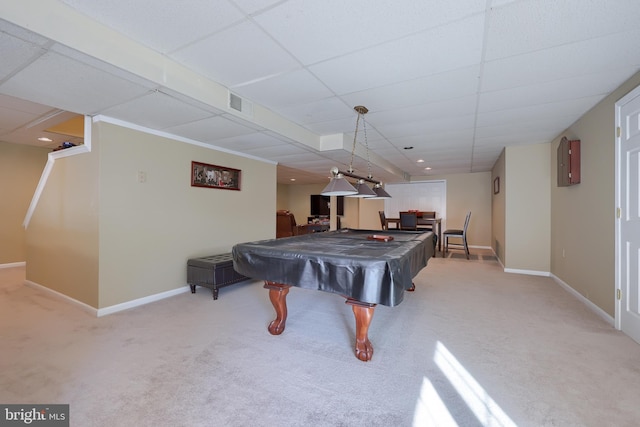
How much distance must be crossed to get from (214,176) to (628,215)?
464 cm

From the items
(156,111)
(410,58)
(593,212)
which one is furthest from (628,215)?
(156,111)

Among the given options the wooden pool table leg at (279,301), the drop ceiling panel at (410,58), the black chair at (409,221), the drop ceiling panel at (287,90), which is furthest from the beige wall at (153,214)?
the black chair at (409,221)

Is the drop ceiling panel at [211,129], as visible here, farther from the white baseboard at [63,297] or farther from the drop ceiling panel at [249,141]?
the white baseboard at [63,297]

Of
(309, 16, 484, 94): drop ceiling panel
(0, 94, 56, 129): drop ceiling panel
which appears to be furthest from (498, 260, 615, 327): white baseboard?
(0, 94, 56, 129): drop ceiling panel

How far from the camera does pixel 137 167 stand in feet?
10.6

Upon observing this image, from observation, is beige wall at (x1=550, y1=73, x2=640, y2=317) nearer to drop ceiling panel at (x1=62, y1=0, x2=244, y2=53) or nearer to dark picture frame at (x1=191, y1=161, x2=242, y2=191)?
drop ceiling panel at (x1=62, y1=0, x2=244, y2=53)

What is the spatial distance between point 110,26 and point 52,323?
9.01 ft

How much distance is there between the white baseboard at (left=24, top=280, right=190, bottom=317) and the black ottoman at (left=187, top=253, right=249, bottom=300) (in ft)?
0.74

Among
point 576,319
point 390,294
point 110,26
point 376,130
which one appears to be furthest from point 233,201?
point 576,319

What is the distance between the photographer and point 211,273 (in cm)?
342

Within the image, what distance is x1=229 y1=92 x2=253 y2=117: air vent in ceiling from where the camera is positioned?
2.72 meters

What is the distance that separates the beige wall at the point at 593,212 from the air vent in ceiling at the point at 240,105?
11.2 ft

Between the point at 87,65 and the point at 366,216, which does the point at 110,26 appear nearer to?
the point at 87,65

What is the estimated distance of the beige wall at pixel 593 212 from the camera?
103 inches
